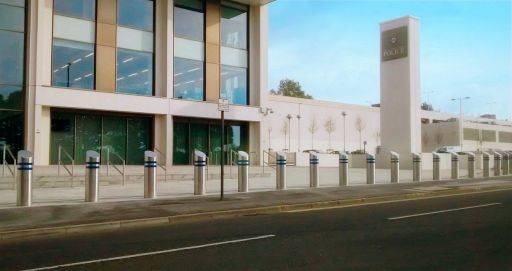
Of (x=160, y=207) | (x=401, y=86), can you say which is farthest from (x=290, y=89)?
(x=160, y=207)

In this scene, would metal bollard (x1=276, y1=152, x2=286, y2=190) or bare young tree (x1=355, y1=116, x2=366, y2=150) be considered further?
bare young tree (x1=355, y1=116, x2=366, y2=150)

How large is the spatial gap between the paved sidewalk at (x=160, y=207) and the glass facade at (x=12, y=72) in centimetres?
1385

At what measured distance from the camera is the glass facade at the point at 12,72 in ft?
80.6

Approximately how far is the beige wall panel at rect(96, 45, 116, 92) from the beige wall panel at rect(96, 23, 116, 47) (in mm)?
271

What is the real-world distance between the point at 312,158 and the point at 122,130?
1386cm

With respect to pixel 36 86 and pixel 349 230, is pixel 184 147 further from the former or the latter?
pixel 349 230

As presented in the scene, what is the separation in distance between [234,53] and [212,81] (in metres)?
2.74

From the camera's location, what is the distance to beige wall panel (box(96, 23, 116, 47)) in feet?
89.9

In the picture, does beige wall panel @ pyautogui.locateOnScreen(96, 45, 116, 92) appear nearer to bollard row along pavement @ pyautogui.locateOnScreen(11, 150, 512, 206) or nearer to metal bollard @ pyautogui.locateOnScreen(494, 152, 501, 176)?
bollard row along pavement @ pyautogui.locateOnScreen(11, 150, 512, 206)

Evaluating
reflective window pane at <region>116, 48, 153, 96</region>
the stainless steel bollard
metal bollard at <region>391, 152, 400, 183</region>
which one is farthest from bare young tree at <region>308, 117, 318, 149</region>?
the stainless steel bollard

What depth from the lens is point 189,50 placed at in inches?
1219

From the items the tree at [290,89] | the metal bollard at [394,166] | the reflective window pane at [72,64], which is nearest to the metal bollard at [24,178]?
the reflective window pane at [72,64]

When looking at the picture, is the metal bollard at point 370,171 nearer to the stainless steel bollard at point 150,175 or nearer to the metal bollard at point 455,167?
the metal bollard at point 455,167

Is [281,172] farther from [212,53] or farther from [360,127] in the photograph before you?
[360,127]
